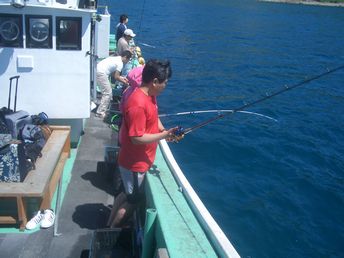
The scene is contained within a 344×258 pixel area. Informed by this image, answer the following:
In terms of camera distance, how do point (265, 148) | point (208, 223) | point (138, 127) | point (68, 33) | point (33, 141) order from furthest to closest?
point (265, 148), point (68, 33), point (33, 141), point (208, 223), point (138, 127)

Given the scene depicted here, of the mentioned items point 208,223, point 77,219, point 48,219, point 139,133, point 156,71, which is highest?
point 156,71

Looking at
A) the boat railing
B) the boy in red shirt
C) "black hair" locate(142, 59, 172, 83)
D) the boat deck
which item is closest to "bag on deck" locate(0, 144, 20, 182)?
the boat deck

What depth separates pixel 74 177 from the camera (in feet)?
20.9

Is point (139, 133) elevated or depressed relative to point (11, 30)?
depressed

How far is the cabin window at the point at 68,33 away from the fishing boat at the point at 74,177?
2 centimetres

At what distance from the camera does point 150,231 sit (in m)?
4.08

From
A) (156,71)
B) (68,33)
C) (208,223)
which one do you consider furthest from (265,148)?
(156,71)

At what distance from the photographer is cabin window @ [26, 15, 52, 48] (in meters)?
6.44

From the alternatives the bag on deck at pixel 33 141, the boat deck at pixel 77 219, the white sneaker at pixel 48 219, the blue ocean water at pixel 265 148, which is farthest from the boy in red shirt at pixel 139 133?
the blue ocean water at pixel 265 148

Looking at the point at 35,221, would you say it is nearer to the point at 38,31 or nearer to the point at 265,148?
the point at 38,31

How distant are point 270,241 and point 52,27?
207 inches

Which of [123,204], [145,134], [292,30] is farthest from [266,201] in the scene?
[292,30]

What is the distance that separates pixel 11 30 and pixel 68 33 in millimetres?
855

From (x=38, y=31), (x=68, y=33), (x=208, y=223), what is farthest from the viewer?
(x=68, y=33)
